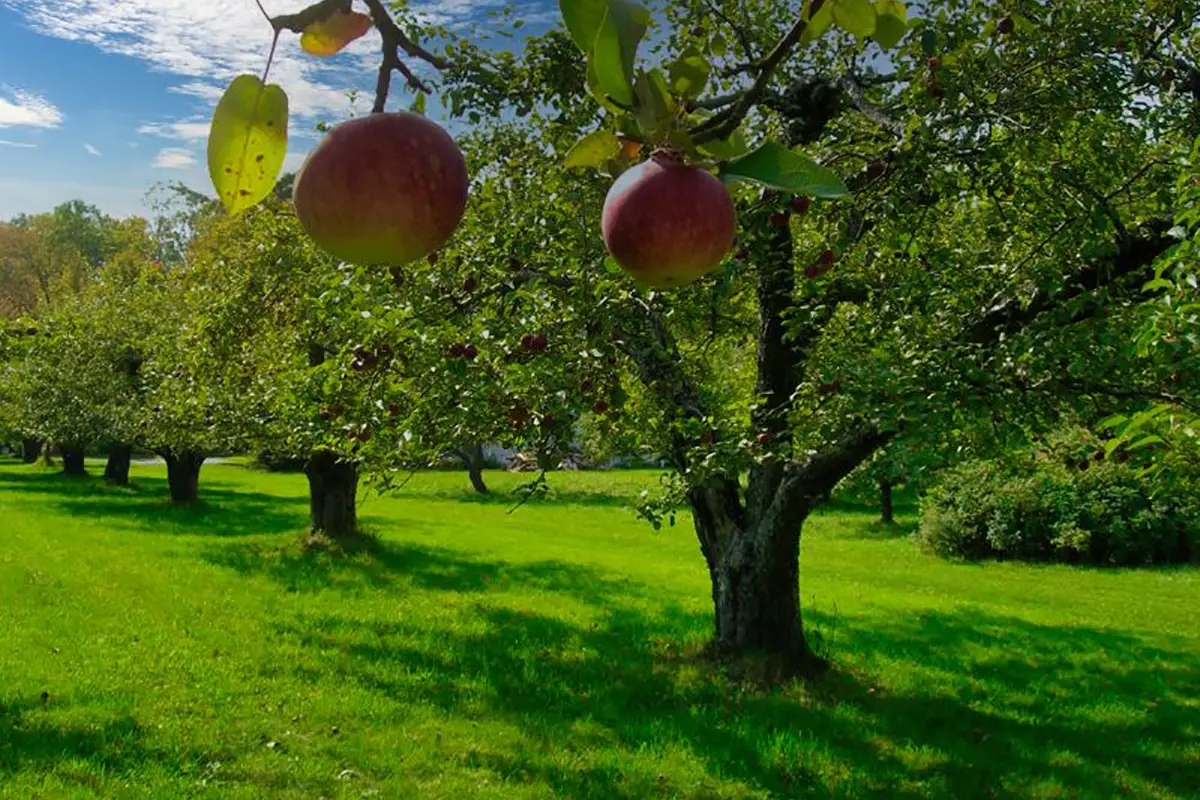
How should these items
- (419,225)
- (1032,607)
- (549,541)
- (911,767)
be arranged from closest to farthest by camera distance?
(419,225)
(911,767)
(1032,607)
(549,541)

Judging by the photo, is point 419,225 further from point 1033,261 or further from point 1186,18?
point 1186,18

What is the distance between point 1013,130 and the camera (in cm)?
549

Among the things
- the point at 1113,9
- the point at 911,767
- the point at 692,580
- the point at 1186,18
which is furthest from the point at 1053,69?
the point at 692,580

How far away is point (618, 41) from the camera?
71 centimetres

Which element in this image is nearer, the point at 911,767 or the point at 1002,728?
the point at 911,767

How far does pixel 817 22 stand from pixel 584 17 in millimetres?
246

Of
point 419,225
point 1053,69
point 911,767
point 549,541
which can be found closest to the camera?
point 419,225

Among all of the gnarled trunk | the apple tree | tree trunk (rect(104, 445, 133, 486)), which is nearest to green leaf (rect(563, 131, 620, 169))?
the apple tree

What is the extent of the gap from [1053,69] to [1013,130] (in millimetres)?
687

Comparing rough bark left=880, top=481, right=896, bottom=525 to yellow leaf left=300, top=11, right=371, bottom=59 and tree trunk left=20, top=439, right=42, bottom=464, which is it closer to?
yellow leaf left=300, top=11, right=371, bottom=59

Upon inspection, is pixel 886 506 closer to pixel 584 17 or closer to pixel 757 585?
pixel 757 585

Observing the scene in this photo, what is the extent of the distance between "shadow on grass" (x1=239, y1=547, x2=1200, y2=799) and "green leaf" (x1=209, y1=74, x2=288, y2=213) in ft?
18.0

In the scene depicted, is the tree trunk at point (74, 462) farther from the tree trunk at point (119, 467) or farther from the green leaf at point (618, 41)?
the green leaf at point (618, 41)

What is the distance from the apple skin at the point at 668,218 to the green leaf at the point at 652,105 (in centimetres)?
3
